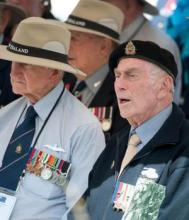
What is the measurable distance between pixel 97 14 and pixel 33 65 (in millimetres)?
843

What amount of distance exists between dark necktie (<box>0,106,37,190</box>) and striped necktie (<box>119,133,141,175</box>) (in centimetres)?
60

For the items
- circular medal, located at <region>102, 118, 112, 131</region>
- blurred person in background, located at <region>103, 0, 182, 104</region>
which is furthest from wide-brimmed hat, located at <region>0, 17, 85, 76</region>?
blurred person in background, located at <region>103, 0, 182, 104</region>

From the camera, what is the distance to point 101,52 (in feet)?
15.2

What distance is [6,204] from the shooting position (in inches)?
151

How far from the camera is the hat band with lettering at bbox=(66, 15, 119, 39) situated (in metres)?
4.64

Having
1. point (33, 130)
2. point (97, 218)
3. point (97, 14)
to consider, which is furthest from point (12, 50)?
point (97, 218)

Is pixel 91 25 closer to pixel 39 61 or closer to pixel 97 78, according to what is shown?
pixel 97 78

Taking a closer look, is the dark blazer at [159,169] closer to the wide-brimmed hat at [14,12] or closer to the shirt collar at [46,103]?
the shirt collar at [46,103]

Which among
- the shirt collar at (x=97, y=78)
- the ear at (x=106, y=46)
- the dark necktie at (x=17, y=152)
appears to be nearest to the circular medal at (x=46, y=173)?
the dark necktie at (x=17, y=152)

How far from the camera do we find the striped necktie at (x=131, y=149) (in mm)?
3579

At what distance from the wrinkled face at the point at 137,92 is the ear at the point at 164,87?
0.02 m

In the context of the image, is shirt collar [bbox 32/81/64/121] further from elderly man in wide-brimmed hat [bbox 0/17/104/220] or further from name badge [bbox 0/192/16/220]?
name badge [bbox 0/192/16/220]

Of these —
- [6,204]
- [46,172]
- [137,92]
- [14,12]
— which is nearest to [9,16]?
[14,12]

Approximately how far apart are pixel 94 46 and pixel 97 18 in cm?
18
